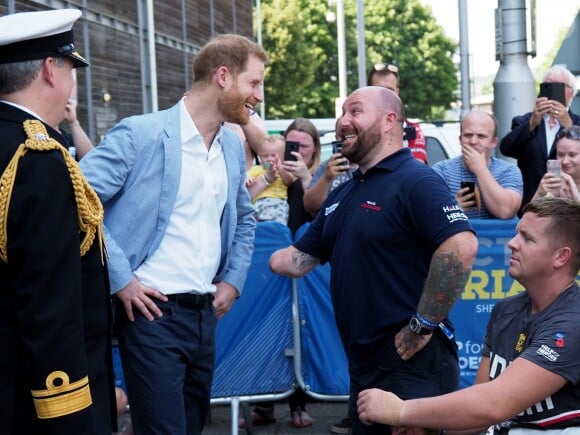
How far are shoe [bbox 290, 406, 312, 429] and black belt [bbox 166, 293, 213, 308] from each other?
274 centimetres

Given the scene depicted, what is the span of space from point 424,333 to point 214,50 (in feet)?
4.97

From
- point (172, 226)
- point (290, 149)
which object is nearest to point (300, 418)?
point (290, 149)

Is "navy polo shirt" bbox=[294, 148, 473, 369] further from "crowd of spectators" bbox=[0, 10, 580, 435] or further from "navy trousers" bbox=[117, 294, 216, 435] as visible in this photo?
"navy trousers" bbox=[117, 294, 216, 435]

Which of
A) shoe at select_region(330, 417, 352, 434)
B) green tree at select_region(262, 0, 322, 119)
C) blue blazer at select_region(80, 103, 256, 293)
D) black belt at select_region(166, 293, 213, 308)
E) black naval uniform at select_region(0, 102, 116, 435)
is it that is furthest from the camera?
green tree at select_region(262, 0, 322, 119)

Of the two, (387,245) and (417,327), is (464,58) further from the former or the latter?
(417,327)

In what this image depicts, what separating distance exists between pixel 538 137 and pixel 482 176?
1.41 metres

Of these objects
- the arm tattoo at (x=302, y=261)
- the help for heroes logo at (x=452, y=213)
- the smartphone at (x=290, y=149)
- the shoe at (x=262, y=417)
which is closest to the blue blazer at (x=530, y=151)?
the smartphone at (x=290, y=149)

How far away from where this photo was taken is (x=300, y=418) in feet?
22.4

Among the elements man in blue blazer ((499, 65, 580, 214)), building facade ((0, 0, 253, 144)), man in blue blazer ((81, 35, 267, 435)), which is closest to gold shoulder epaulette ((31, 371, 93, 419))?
man in blue blazer ((81, 35, 267, 435))

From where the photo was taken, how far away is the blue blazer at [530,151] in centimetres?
741

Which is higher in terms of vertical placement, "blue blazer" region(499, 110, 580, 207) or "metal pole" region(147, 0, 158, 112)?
"metal pole" region(147, 0, 158, 112)

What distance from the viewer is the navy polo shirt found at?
393cm

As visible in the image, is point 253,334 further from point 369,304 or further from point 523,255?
point 523,255

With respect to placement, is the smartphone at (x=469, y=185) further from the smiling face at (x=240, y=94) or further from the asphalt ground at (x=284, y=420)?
the smiling face at (x=240, y=94)
